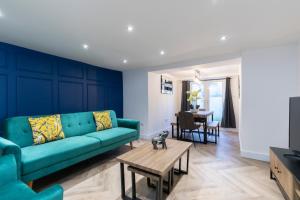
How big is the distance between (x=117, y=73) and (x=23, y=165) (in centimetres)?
336

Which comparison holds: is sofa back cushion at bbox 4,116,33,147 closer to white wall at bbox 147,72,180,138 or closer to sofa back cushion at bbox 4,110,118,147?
sofa back cushion at bbox 4,110,118,147

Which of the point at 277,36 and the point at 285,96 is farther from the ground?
the point at 277,36

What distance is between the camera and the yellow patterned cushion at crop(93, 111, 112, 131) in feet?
10.8

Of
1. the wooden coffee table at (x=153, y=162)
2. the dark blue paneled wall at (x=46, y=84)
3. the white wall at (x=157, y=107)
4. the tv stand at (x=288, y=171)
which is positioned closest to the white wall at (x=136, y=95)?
the white wall at (x=157, y=107)

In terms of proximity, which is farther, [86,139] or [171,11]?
[86,139]

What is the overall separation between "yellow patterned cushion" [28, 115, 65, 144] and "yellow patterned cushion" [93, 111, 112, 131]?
2.51ft

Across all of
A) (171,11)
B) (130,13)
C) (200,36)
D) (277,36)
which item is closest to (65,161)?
(130,13)

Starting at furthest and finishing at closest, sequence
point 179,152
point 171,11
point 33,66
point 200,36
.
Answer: point 33,66 → point 200,36 → point 179,152 → point 171,11

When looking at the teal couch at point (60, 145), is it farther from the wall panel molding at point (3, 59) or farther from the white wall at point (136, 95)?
the white wall at point (136, 95)

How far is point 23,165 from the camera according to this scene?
1699 millimetres

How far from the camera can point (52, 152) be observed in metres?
1.99

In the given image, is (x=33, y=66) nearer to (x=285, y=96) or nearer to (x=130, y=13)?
(x=130, y=13)

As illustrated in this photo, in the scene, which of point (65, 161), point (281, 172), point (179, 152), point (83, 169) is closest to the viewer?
point (281, 172)

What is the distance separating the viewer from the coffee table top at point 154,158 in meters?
1.55
